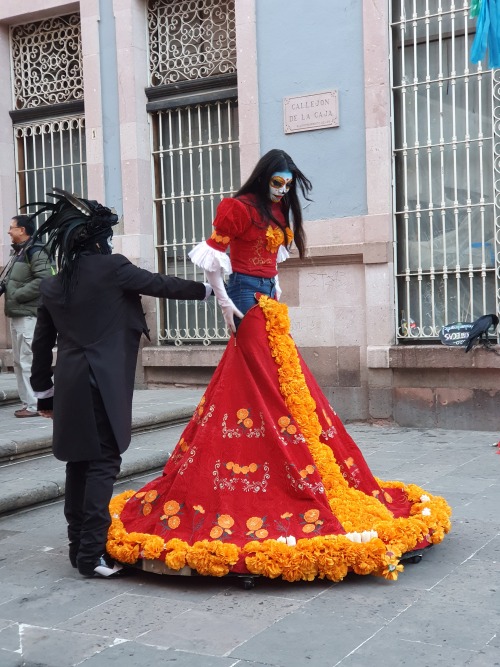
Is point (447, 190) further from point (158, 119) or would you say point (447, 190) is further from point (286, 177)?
point (286, 177)

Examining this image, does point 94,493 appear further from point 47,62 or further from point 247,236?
point 47,62

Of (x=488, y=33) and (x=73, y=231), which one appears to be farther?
(x=488, y=33)

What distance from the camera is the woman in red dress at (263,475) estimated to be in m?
4.11

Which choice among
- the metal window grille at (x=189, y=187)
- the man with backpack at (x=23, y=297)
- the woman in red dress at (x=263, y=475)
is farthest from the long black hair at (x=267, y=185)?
the metal window grille at (x=189, y=187)

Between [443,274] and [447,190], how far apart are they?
0.76 m

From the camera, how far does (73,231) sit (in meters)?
4.45

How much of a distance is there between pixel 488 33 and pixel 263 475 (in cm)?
466

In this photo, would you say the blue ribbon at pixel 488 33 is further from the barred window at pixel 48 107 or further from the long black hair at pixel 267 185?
the barred window at pixel 48 107

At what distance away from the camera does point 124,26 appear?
392 inches

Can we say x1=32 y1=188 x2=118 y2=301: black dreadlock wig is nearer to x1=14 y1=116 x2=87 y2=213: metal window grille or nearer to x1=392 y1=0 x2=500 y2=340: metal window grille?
x1=392 y1=0 x2=500 y2=340: metal window grille

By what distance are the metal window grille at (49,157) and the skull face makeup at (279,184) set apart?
646 centimetres

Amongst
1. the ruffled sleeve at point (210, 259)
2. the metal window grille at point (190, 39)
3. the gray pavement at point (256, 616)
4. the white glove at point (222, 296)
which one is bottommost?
the gray pavement at point (256, 616)

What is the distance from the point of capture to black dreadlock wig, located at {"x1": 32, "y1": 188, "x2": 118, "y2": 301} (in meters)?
4.45

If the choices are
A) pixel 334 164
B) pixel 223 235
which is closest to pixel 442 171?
pixel 334 164
